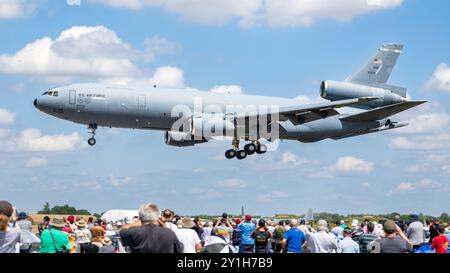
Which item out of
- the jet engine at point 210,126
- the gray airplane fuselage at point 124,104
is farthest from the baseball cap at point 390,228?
the gray airplane fuselage at point 124,104

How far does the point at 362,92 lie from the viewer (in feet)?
177

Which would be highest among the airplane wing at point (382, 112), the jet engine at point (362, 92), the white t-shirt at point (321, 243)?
the jet engine at point (362, 92)

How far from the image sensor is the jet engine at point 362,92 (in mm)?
52156

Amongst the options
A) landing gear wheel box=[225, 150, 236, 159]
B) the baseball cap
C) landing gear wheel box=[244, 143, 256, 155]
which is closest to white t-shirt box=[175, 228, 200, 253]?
the baseball cap

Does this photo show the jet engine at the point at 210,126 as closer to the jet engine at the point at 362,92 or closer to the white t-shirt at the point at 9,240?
the jet engine at the point at 362,92

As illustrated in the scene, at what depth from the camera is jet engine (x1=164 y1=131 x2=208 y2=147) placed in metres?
52.7

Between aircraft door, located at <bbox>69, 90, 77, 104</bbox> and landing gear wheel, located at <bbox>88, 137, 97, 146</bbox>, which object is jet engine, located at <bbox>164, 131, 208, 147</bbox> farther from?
Result: aircraft door, located at <bbox>69, 90, 77, 104</bbox>

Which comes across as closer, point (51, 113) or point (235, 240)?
point (235, 240)

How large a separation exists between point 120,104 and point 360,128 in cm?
1882

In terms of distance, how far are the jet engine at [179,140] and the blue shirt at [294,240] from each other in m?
32.7

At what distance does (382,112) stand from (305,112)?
258 inches

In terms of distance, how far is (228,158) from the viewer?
51.9 m

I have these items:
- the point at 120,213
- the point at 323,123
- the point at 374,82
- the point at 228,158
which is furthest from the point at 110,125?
the point at 120,213
